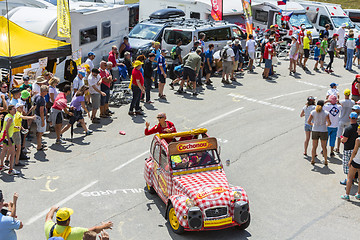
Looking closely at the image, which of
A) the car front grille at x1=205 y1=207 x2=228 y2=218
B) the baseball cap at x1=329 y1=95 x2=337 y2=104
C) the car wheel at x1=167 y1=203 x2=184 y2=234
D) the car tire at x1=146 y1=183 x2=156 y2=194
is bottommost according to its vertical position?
the car tire at x1=146 y1=183 x2=156 y2=194

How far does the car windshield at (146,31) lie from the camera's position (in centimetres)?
2433

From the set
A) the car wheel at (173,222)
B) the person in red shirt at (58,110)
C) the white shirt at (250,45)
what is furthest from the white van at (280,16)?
the car wheel at (173,222)

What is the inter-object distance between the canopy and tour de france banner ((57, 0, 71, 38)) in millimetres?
340

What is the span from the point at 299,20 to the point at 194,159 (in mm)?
22688

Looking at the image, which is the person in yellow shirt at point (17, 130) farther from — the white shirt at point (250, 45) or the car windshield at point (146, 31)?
the white shirt at point (250, 45)

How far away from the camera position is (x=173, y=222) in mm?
10117

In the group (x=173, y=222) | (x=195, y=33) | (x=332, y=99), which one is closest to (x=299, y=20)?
(x=195, y=33)

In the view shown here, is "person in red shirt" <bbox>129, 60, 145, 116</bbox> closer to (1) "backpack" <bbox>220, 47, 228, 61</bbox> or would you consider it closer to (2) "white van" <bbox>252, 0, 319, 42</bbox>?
(1) "backpack" <bbox>220, 47, 228, 61</bbox>

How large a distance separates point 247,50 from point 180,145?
14511 millimetres

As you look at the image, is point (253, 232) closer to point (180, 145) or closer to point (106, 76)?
Result: point (180, 145)

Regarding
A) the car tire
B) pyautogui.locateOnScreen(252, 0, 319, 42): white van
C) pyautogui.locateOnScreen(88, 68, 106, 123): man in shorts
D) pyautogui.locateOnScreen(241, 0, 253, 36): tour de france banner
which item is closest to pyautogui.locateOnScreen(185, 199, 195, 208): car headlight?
the car tire

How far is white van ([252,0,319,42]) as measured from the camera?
30875mm

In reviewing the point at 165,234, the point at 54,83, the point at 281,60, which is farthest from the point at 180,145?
the point at 281,60

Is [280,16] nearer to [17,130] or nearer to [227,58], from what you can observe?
[227,58]
